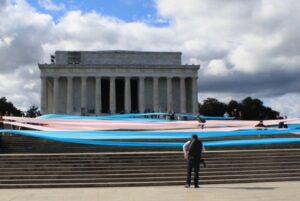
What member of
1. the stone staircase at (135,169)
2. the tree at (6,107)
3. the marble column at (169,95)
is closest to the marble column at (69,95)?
the marble column at (169,95)

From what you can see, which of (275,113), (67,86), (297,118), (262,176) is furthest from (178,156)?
(275,113)

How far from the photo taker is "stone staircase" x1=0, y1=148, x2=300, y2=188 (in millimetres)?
18875

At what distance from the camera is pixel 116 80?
96938mm

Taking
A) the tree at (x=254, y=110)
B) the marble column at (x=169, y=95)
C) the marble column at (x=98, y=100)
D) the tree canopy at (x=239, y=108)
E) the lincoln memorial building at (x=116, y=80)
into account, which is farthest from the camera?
the tree canopy at (x=239, y=108)

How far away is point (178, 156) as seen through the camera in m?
21.6

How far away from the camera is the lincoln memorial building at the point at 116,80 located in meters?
91.4

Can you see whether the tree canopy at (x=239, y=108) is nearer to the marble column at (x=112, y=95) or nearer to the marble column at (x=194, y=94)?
the marble column at (x=194, y=94)

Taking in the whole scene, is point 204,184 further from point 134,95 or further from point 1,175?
point 134,95

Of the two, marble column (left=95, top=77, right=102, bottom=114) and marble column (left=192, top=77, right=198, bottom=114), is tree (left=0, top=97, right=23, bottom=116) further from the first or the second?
marble column (left=192, top=77, right=198, bottom=114)

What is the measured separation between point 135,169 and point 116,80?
77.4 meters

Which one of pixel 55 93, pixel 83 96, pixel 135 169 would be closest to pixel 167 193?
pixel 135 169

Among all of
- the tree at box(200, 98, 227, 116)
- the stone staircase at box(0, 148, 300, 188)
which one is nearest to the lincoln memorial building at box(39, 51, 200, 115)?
the tree at box(200, 98, 227, 116)

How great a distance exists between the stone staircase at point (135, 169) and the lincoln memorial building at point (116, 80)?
69676 millimetres

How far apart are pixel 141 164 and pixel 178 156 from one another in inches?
76.4
